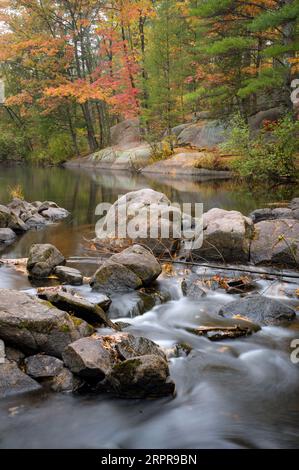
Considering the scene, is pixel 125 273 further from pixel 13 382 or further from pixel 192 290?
pixel 13 382

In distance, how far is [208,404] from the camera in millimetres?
3711

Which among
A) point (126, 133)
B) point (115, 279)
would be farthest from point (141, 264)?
point (126, 133)

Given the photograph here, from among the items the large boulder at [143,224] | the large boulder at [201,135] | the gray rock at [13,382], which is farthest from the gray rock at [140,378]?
the large boulder at [201,135]

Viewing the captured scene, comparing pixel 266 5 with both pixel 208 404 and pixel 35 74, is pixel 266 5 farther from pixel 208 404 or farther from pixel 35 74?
pixel 35 74

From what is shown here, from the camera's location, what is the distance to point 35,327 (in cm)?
406

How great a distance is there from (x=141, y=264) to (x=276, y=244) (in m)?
2.54

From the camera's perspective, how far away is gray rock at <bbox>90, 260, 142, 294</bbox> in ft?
20.2

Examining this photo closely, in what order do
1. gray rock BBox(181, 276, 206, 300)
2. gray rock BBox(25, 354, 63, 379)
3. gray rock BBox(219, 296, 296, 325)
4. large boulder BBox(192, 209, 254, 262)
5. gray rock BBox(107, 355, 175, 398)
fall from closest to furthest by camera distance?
gray rock BBox(107, 355, 175, 398) → gray rock BBox(25, 354, 63, 379) → gray rock BBox(219, 296, 296, 325) → gray rock BBox(181, 276, 206, 300) → large boulder BBox(192, 209, 254, 262)

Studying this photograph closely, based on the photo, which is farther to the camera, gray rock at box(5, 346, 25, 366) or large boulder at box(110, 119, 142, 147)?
large boulder at box(110, 119, 142, 147)

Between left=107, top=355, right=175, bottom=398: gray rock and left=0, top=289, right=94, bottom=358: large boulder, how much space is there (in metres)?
0.72

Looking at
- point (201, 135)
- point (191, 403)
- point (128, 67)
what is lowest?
point (191, 403)

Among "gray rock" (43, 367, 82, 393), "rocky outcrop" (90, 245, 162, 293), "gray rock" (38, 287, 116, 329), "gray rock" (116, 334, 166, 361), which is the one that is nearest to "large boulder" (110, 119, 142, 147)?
"rocky outcrop" (90, 245, 162, 293)

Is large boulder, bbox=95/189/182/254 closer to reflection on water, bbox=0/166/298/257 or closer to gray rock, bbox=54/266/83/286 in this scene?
reflection on water, bbox=0/166/298/257
